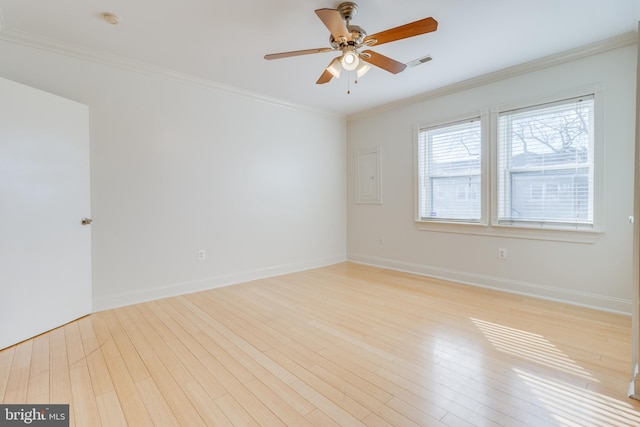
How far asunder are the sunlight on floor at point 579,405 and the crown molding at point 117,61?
4.05 m

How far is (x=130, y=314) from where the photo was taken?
287 cm

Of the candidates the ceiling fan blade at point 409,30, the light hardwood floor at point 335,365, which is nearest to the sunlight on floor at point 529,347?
the light hardwood floor at point 335,365

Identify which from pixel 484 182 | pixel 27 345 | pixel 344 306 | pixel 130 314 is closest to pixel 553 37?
pixel 484 182

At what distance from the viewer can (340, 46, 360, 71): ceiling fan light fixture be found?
90.7 inches

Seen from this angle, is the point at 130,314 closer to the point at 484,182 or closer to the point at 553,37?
the point at 484,182

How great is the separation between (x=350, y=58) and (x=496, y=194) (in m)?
2.43

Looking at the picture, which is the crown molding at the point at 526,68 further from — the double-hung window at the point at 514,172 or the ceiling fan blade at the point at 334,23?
the ceiling fan blade at the point at 334,23

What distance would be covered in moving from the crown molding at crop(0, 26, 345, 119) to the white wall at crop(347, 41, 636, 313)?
204cm

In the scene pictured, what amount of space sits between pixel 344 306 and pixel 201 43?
290 cm

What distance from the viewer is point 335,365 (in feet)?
6.51

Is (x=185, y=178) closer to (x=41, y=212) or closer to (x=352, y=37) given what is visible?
(x=41, y=212)

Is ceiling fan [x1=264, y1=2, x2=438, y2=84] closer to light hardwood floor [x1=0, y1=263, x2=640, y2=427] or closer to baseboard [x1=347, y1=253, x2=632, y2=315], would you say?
light hardwood floor [x1=0, y1=263, x2=640, y2=427]

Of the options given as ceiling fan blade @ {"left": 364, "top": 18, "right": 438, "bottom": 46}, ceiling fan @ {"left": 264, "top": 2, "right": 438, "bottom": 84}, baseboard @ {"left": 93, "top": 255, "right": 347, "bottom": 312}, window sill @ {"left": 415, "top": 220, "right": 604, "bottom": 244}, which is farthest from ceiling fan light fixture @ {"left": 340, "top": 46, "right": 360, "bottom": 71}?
baseboard @ {"left": 93, "top": 255, "right": 347, "bottom": 312}

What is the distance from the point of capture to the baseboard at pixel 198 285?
119 inches
